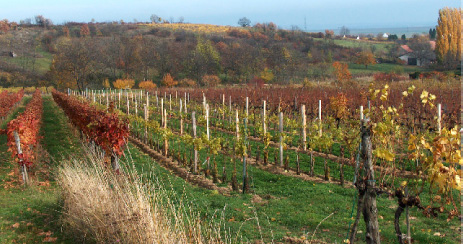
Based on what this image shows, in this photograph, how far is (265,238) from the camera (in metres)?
5.83

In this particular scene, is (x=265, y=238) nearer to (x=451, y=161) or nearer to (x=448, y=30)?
(x=451, y=161)

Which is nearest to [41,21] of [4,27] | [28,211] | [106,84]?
[4,27]

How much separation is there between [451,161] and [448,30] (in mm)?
64002

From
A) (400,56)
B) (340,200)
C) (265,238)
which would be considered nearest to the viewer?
(265,238)

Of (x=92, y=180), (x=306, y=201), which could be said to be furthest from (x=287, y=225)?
(x=92, y=180)

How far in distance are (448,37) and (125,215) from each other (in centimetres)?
6227

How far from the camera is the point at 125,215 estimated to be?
16.7 ft

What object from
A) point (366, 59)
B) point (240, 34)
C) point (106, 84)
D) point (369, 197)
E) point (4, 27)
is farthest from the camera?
point (4, 27)

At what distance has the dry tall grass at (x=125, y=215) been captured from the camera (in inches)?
178

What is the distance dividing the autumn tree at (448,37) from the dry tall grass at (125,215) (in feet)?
185

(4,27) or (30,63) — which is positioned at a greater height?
(4,27)

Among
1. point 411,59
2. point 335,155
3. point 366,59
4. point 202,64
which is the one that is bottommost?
point 335,155

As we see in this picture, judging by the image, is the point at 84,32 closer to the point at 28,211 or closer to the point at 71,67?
the point at 71,67

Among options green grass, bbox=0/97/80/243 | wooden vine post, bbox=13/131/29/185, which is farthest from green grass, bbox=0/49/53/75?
green grass, bbox=0/97/80/243
